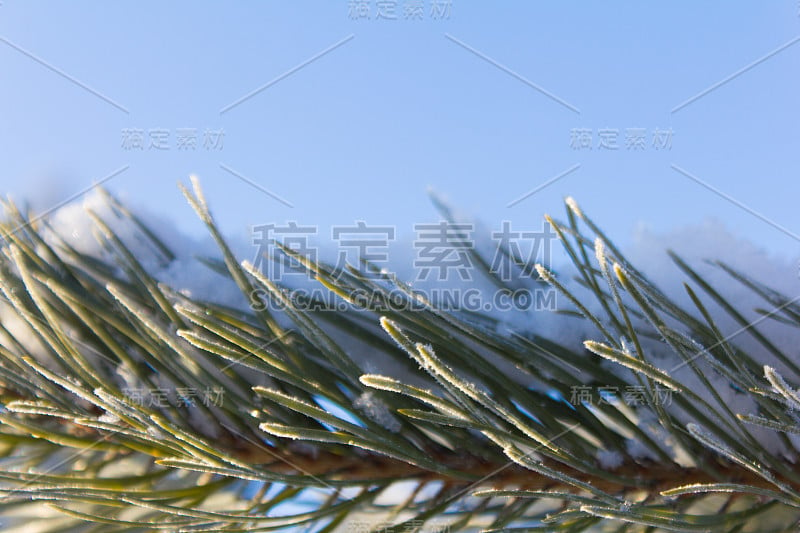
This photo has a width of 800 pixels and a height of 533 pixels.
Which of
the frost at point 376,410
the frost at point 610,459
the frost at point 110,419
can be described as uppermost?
the frost at point 110,419

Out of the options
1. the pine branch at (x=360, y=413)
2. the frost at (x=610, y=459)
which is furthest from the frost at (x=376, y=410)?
the frost at (x=610, y=459)

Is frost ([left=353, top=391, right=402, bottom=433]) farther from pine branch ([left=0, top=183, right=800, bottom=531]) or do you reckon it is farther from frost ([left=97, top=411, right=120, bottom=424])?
frost ([left=97, top=411, right=120, bottom=424])

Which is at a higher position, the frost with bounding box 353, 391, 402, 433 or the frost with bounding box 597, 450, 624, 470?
the frost with bounding box 353, 391, 402, 433

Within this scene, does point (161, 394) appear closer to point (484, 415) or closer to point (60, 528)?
point (60, 528)

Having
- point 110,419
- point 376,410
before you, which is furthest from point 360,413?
point 110,419

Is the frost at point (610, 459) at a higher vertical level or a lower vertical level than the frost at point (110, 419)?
lower

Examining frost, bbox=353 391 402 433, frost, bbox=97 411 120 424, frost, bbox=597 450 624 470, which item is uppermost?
frost, bbox=97 411 120 424

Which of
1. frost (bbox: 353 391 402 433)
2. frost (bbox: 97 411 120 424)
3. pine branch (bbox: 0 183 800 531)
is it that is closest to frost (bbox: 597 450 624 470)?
pine branch (bbox: 0 183 800 531)

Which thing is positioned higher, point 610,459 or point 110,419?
point 110,419

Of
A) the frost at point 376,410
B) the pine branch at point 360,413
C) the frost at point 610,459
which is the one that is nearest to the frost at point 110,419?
the pine branch at point 360,413

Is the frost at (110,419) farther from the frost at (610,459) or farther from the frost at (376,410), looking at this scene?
the frost at (610,459)

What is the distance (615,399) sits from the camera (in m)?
0.42

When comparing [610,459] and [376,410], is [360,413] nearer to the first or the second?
[376,410]

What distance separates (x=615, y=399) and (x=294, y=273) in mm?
240
